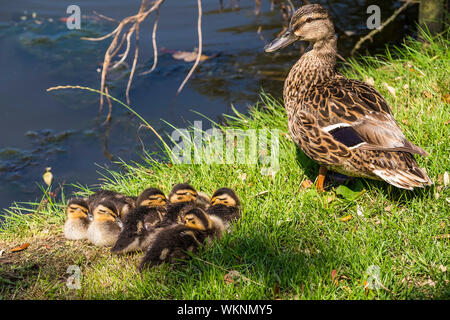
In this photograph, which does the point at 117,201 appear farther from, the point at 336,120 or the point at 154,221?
the point at 336,120

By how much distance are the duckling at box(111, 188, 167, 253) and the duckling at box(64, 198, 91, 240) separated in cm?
40

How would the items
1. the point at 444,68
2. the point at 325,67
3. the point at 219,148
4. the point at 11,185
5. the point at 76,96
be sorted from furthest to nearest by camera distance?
the point at 76,96 < the point at 11,185 < the point at 444,68 < the point at 219,148 < the point at 325,67

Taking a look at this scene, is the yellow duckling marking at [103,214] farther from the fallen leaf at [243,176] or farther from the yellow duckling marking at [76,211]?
the fallen leaf at [243,176]

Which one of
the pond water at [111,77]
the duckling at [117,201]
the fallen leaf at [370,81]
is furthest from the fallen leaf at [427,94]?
the duckling at [117,201]

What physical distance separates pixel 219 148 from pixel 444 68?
2484 mm

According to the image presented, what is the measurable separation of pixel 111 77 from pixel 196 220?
4549mm

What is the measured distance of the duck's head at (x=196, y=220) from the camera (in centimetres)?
349

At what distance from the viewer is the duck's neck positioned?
14.1 feet

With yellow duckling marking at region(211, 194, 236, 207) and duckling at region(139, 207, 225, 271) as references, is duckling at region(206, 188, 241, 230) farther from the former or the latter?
duckling at region(139, 207, 225, 271)

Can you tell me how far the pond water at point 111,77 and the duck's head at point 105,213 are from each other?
183cm

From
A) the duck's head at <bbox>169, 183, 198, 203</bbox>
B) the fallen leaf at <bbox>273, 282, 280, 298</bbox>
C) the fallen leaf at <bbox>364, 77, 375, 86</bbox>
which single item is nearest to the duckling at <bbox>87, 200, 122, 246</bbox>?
the duck's head at <bbox>169, 183, 198, 203</bbox>
